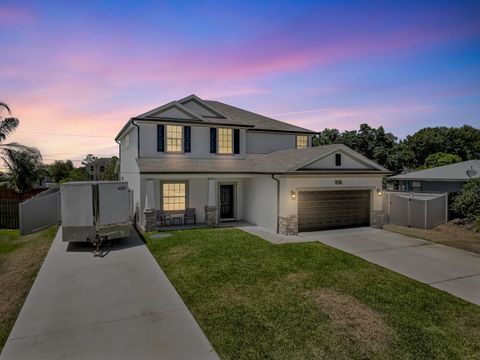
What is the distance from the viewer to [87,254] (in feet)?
35.7

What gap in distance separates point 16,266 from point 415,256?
14156 millimetres

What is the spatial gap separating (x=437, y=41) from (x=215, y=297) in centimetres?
1632

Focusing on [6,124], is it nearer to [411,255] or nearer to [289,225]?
[289,225]

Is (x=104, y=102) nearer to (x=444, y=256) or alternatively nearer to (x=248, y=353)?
(x=248, y=353)

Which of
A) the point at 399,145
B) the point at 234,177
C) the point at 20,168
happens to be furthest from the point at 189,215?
the point at 399,145

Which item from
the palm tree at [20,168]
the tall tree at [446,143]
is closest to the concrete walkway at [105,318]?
the palm tree at [20,168]

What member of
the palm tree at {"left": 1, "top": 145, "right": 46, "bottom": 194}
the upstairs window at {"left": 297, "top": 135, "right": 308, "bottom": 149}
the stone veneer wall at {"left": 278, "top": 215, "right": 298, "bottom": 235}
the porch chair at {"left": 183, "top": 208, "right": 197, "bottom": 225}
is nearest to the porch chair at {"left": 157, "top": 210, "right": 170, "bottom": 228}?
the porch chair at {"left": 183, "top": 208, "right": 197, "bottom": 225}

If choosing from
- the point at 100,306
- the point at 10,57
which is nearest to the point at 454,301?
the point at 100,306

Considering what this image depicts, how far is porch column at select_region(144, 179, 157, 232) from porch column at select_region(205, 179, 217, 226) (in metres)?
2.80

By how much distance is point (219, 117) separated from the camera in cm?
1811

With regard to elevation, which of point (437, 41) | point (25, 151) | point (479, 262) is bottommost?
point (479, 262)

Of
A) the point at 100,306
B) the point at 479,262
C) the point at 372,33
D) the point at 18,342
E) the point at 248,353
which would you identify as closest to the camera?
the point at 248,353

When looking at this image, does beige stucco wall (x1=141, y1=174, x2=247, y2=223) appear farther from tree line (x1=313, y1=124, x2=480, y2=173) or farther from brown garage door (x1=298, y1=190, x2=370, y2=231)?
tree line (x1=313, y1=124, x2=480, y2=173)

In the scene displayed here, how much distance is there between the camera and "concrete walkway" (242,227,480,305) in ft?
26.3
